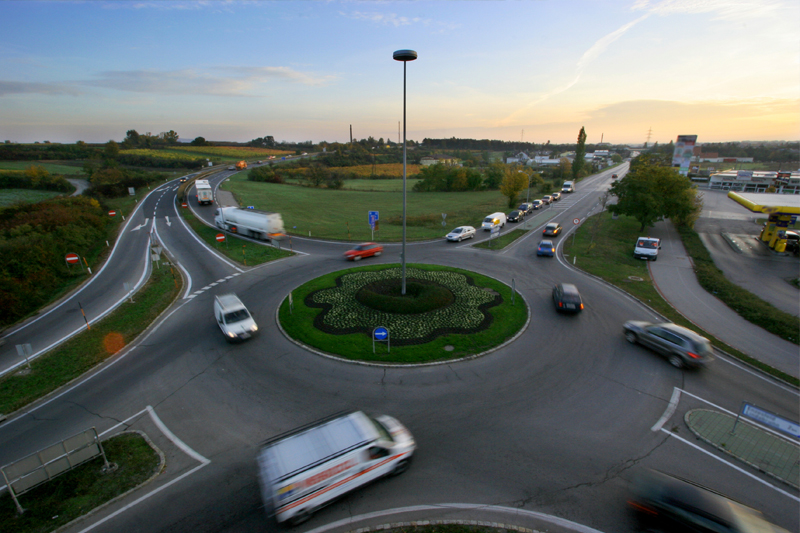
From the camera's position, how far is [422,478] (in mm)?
9414

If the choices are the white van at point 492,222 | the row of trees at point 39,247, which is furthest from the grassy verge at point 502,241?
the row of trees at point 39,247

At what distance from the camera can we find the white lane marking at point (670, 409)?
1140 cm

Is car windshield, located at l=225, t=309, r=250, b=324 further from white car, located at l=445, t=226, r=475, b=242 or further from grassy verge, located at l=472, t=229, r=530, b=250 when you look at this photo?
grassy verge, located at l=472, t=229, r=530, b=250

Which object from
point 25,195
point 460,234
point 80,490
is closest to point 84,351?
point 80,490

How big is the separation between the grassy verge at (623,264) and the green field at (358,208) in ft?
43.9

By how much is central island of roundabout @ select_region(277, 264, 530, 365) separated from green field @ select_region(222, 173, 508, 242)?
14.0 m

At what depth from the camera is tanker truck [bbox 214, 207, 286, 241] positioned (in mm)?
34625

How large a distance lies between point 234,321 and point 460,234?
81.0ft

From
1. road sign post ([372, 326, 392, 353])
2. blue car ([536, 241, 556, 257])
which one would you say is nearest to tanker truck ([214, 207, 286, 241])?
road sign post ([372, 326, 392, 353])

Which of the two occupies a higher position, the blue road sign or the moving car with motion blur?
the blue road sign

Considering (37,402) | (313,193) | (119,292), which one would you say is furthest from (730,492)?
(313,193)

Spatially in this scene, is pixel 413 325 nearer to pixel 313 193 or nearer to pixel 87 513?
pixel 87 513

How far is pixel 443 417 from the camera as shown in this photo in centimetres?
1168

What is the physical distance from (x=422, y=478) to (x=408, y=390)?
3851 mm
